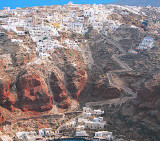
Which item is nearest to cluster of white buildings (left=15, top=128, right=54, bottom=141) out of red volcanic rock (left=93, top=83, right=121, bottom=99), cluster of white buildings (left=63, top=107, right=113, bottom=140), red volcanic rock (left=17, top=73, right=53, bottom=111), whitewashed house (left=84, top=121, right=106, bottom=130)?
cluster of white buildings (left=63, top=107, right=113, bottom=140)

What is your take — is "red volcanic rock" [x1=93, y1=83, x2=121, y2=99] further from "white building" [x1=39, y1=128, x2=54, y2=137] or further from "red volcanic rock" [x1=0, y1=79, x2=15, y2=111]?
"red volcanic rock" [x1=0, y1=79, x2=15, y2=111]

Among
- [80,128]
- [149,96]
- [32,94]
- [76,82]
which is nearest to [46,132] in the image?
[80,128]

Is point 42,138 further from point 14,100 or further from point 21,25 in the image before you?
point 21,25

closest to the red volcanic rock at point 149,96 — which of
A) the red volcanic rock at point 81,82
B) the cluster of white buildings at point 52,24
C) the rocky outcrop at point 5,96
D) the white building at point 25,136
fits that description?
the red volcanic rock at point 81,82

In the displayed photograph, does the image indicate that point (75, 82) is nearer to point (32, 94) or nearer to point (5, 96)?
point (32, 94)

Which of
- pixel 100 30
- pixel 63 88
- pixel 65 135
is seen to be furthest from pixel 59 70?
pixel 100 30
